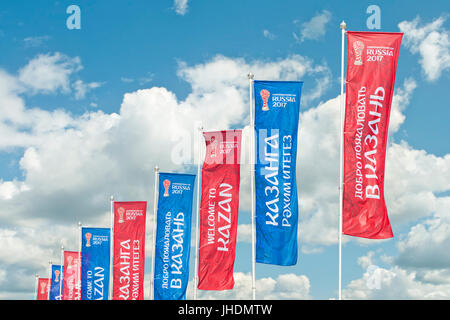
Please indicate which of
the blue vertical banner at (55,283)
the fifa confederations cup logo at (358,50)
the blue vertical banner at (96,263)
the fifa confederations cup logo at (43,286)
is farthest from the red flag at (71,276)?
the fifa confederations cup logo at (358,50)

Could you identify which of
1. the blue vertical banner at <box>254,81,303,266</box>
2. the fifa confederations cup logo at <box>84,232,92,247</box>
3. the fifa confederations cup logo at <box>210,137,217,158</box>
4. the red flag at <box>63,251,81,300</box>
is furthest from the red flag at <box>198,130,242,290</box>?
the red flag at <box>63,251,81,300</box>

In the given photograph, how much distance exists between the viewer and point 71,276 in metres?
48.2

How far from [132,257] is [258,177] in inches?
608

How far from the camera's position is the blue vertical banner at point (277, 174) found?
21594mm

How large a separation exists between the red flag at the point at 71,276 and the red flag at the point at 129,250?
553 inches

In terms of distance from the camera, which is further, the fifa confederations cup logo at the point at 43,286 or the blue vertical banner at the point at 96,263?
the fifa confederations cup logo at the point at 43,286

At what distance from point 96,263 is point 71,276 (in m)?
9.85

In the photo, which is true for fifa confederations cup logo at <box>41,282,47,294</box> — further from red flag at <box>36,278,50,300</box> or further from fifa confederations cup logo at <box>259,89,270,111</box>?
fifa confederations cup logo at <box>259,89,270,111</box>

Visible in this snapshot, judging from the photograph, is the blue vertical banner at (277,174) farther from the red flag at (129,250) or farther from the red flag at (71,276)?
the red flag at (71,276)

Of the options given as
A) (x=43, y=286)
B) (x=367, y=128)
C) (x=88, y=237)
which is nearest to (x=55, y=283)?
(x=43, y=286)
